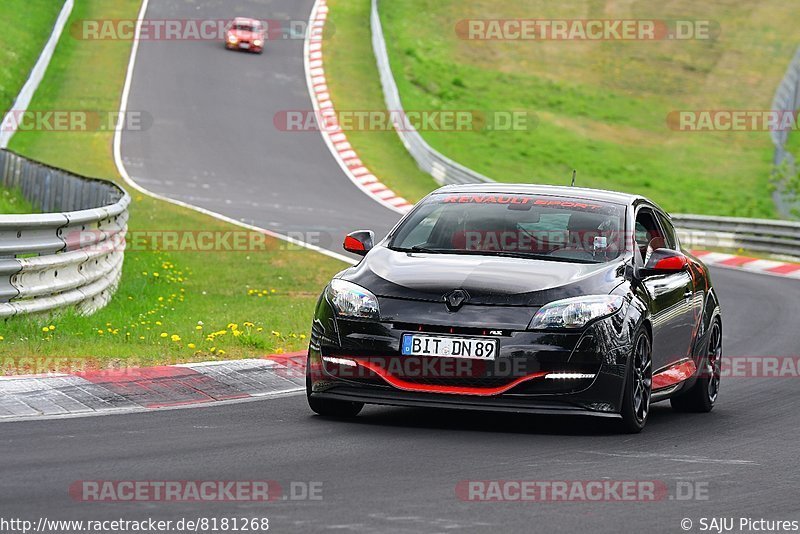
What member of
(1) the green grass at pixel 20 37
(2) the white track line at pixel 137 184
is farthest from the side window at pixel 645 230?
(1) the green grass at pixel 20 37

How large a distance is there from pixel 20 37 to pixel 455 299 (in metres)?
42.1

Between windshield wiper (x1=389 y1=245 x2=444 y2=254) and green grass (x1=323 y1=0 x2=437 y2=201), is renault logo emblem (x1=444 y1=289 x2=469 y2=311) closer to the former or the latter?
windshield wiper (x1=389 y1=245 x2=444 y2=254)

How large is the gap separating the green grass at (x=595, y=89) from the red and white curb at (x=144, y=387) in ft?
78.2

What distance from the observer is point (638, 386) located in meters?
9.23

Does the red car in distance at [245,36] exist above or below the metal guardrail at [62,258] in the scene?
below

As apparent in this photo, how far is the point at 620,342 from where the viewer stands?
8.92 metres

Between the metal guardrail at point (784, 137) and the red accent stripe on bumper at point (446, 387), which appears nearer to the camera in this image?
the red accent stripe on bumper at point (446, 387)

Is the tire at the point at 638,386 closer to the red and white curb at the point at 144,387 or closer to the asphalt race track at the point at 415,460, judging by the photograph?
the asphalt race track at the point at 415,460

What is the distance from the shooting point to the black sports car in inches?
Result: 342

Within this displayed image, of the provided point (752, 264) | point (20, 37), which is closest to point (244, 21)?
point (20, 37)

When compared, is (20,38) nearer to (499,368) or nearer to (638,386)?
(638,386)

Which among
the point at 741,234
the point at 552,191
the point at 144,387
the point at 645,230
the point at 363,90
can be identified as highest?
the point at 552,191

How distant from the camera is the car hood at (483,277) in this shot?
28.9ft

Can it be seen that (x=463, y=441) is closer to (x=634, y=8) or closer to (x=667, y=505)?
(x=667, y=505)
